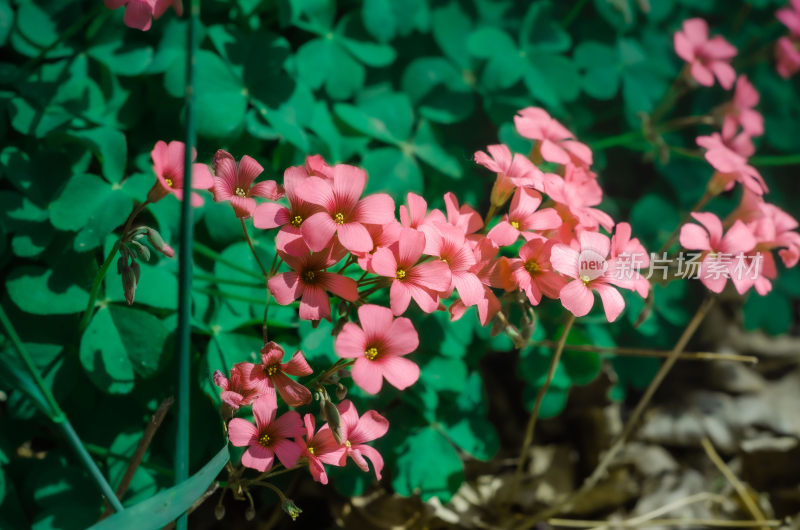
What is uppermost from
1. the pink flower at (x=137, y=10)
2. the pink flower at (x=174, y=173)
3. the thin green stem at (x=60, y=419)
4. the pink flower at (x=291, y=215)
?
the pink flower at (x=137, y=10)

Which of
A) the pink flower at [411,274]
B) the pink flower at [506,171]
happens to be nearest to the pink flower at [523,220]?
the pink flower at [506,171]

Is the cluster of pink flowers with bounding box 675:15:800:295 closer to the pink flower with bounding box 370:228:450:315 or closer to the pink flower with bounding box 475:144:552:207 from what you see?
the pink flower with bounding box 475:144:552:207

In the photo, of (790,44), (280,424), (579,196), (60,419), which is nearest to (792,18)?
(790,44)

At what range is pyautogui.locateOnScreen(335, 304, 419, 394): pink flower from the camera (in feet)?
2.90

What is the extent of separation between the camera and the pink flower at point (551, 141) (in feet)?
3.77

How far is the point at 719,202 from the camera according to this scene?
1.86 metres

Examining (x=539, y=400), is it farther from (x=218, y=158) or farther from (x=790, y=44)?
(x=790, y=44)

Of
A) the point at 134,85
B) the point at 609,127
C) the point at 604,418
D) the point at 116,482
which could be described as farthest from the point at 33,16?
the point at 604,418

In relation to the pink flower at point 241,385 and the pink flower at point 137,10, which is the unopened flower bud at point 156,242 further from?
the pink flower at point 137,10

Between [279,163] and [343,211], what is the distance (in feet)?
1.84

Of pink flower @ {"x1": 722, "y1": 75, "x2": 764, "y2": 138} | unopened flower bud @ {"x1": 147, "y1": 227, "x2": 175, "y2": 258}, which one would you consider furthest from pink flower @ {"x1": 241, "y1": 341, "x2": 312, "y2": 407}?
pink flower @ {"x1": 722, "y1": 75, "x2": 764, "y2": 138}

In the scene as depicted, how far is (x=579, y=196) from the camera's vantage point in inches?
44.1

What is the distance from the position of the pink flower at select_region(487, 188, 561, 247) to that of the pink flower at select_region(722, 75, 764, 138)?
832 millimetres

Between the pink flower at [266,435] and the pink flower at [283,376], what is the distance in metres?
0.02
